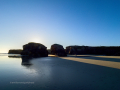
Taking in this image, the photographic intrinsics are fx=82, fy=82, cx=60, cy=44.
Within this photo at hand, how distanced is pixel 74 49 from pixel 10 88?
71539 millimetres

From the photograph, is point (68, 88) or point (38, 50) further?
point (38, 50)

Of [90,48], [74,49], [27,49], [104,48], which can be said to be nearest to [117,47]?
[104,48]

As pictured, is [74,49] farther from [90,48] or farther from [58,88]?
[58,88]

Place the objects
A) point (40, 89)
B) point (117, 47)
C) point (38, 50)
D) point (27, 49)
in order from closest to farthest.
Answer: point (40, 89), point (38, 50), point (27, 49), point (117, 47)

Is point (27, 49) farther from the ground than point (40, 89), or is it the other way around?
point (27, 49)

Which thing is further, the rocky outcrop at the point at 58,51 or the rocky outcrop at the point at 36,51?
the rocky outcrop at the point at 58,51

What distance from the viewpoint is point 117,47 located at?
2872 inches

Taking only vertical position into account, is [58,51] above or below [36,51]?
below

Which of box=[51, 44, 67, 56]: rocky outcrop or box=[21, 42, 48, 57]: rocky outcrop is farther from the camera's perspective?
box=[51, 44, 67, 56]: rocky outcrop

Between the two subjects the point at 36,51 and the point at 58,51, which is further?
the point at 58,51

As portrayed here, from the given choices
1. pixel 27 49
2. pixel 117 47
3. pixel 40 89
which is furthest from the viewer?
pixel 117 47

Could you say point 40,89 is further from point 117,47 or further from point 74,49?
point 117,47

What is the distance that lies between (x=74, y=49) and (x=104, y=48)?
28.0 meters

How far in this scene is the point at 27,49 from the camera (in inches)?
1641
